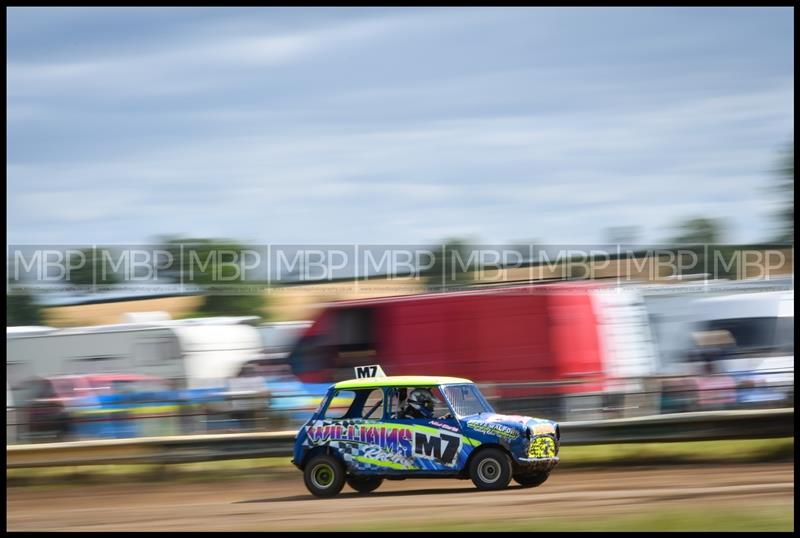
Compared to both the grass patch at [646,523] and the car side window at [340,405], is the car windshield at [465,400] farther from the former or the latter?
the grass patch at [646,523]

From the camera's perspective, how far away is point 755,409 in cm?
1438

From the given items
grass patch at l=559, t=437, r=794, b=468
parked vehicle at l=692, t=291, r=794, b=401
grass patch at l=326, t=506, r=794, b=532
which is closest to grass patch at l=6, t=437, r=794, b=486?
grass patch at l=559, t=437, r=794, b=468

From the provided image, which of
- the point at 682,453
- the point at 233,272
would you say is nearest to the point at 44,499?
the point at 682,453

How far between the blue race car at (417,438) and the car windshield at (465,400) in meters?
0.01

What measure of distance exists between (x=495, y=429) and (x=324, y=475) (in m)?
2.22

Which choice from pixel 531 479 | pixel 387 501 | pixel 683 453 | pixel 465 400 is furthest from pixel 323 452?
pixel 683 453

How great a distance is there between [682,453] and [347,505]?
551cm

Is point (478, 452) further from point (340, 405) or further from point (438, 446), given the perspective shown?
A: point (340, 405)

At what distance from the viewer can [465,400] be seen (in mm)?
12727

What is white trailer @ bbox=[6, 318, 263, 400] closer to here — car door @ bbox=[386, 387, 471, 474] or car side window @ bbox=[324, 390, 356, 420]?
car side window @ bbox=[324, 390, 356, 420]

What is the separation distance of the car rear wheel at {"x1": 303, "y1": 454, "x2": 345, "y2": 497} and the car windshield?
156cm

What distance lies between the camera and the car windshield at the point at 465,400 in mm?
12562

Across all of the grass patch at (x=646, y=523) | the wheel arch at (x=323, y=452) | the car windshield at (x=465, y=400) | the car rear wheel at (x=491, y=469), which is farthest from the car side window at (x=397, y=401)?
the grass patch at (x=646, y=523)

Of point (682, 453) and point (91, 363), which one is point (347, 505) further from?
point (91, 363)
